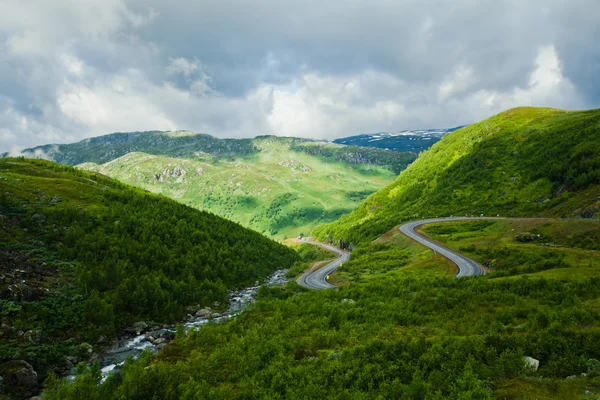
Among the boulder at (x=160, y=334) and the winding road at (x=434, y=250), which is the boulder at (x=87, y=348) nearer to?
the boulder at (x=160, y=334)

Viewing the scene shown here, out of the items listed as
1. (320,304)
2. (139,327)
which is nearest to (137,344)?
(139,327)

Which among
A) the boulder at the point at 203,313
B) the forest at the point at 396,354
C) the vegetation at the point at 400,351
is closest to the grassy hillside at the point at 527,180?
the vegetation at the point at 400,351

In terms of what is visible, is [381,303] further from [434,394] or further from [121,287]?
[121,287]

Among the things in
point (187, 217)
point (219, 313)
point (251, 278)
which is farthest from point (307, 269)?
point (219, 313)

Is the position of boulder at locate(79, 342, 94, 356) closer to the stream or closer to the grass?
the stream

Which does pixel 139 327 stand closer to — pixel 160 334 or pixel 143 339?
pixel 143 339

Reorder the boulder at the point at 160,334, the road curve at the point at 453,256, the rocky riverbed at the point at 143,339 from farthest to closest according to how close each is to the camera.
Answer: the road curve at the point at 453,256, the boulder at the point at 160,334, the rocky riverbed at the point at 143,339
